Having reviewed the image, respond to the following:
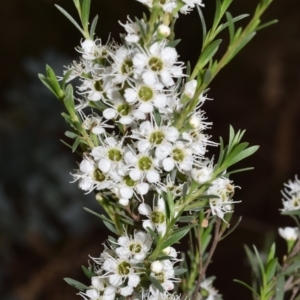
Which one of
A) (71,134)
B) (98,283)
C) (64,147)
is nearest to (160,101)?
(71,134)

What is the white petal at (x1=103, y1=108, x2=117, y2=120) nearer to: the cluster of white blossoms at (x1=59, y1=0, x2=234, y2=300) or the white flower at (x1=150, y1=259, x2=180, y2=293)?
the cluster of white blossoms at (x1=59, y1=0, x2=234, y2=300)

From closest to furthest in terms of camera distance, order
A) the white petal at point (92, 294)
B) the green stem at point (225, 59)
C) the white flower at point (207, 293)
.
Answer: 1. the green stem at point (225, 59)
2. the white petal at point (92, 294)
3. the white flower at point (207, 293)

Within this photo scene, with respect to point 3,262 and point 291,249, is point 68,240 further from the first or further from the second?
point 291,249

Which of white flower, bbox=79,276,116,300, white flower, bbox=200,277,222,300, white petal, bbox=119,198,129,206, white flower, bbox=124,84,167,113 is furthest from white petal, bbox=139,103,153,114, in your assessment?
white flower, bbox=200,277,222,300

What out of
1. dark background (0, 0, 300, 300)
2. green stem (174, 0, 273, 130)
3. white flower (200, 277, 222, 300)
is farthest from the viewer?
dark background (0, 0, 300, 300)

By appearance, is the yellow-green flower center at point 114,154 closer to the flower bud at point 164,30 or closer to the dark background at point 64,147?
the flower bud at point 164,30

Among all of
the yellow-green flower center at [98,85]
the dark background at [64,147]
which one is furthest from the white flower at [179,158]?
the dark background at [64,147]
